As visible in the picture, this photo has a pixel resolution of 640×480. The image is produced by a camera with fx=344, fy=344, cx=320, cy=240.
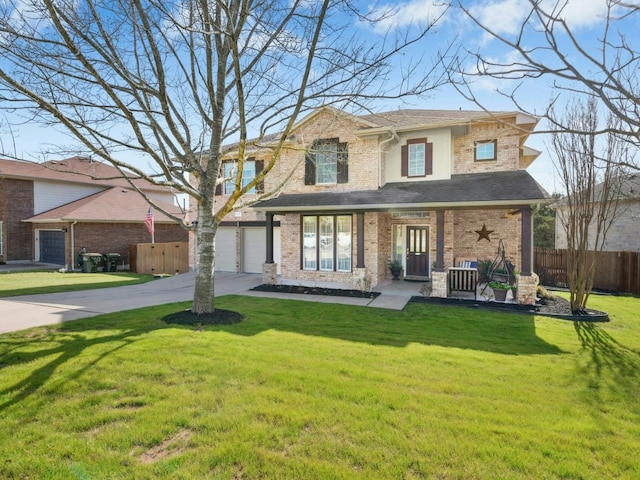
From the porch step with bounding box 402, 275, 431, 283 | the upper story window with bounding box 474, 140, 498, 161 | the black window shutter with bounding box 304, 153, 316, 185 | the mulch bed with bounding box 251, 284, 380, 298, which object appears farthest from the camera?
the black window shutter with bounding box 304, 153, 316, 185

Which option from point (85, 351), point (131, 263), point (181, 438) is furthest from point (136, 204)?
point (181, 438)

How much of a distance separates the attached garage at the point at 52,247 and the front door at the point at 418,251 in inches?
787

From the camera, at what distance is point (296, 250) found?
14.6 metres

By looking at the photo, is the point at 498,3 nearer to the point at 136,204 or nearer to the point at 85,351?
the point at 85,351

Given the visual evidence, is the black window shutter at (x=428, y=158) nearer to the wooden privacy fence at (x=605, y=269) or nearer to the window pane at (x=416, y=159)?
the window pane at (x=416, y=159)

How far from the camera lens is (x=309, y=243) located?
1428 centimetres

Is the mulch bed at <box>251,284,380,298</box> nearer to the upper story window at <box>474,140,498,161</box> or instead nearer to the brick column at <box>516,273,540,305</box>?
the brick column at <box>516,273,540,305</box>

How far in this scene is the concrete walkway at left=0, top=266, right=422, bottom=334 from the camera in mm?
8062

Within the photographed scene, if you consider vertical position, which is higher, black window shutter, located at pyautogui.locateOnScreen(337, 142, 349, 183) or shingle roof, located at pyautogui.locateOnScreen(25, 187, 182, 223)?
black window shutter, located at pyautogui.locateOnScreen(337, 142, 349, 183)

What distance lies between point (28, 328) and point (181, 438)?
583cm

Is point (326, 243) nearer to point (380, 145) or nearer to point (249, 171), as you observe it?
point (380, 145)

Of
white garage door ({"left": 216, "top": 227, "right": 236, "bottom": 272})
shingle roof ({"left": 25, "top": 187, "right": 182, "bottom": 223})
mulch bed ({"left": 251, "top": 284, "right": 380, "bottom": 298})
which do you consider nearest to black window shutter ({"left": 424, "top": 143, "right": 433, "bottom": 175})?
mulch bed ({"left": 251, "top": 284, "right": 380, "bottom": 298})

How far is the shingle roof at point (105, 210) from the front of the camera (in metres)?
19.5

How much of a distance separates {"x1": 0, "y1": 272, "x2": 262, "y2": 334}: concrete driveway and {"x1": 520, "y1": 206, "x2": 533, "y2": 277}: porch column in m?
9.32
